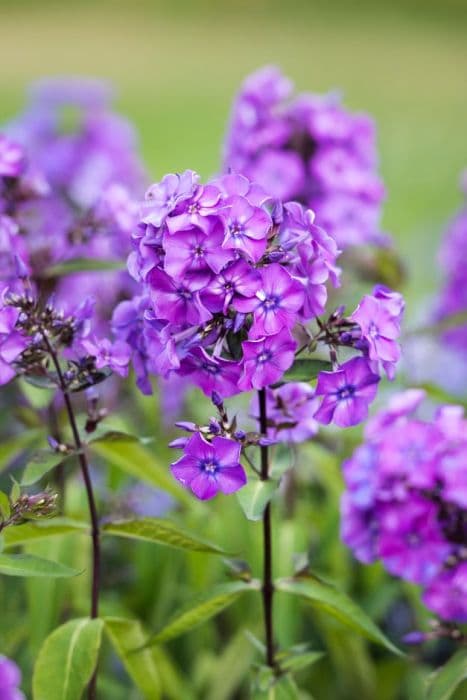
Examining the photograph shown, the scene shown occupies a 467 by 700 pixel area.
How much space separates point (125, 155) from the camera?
9.82ft

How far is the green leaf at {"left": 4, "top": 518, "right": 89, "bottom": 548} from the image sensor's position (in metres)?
1.40

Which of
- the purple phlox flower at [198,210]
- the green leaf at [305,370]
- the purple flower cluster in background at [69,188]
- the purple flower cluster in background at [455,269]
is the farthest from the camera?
the purple flower cluster in background at [455,269]

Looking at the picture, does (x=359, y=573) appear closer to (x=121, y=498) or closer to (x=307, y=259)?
(x=121, y=498)

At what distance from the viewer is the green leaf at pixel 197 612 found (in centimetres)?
142

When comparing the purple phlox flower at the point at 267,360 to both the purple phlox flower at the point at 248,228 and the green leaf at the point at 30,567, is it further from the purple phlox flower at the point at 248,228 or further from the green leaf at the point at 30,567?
the green leaf at the point at 30,567

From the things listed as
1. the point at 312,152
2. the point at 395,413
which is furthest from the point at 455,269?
the point at 395,413

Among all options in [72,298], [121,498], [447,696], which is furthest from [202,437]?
[72,298]

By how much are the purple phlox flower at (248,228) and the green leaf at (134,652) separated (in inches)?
22.4

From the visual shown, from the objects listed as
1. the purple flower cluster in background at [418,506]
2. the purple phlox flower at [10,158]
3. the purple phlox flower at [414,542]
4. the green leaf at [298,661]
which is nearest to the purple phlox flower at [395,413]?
the purple flower cluster in background at [418,506]

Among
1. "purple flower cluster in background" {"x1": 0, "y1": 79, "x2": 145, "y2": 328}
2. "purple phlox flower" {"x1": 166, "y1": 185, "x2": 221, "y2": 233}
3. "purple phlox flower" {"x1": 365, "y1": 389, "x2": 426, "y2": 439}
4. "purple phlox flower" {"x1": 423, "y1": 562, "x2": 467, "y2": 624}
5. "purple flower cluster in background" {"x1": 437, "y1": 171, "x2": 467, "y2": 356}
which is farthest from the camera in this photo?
"purple flower cluster in background" {"x1": 437, "y1": 171, "x2": 467, "y2": 356}

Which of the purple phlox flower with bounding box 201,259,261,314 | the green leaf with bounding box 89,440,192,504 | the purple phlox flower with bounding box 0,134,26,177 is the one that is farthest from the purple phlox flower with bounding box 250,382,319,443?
the purple phlox flower with bounding box 0,134,26,177

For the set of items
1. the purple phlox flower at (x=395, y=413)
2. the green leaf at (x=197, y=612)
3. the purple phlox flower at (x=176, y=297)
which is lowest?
the green leaf at (x=197, y=612)

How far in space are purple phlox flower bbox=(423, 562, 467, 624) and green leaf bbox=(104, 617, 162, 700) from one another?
40cm

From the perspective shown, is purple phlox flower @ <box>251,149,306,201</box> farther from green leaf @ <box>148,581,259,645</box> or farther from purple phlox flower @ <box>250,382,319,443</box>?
green leaf @ <box>148,581,259,645</box>
